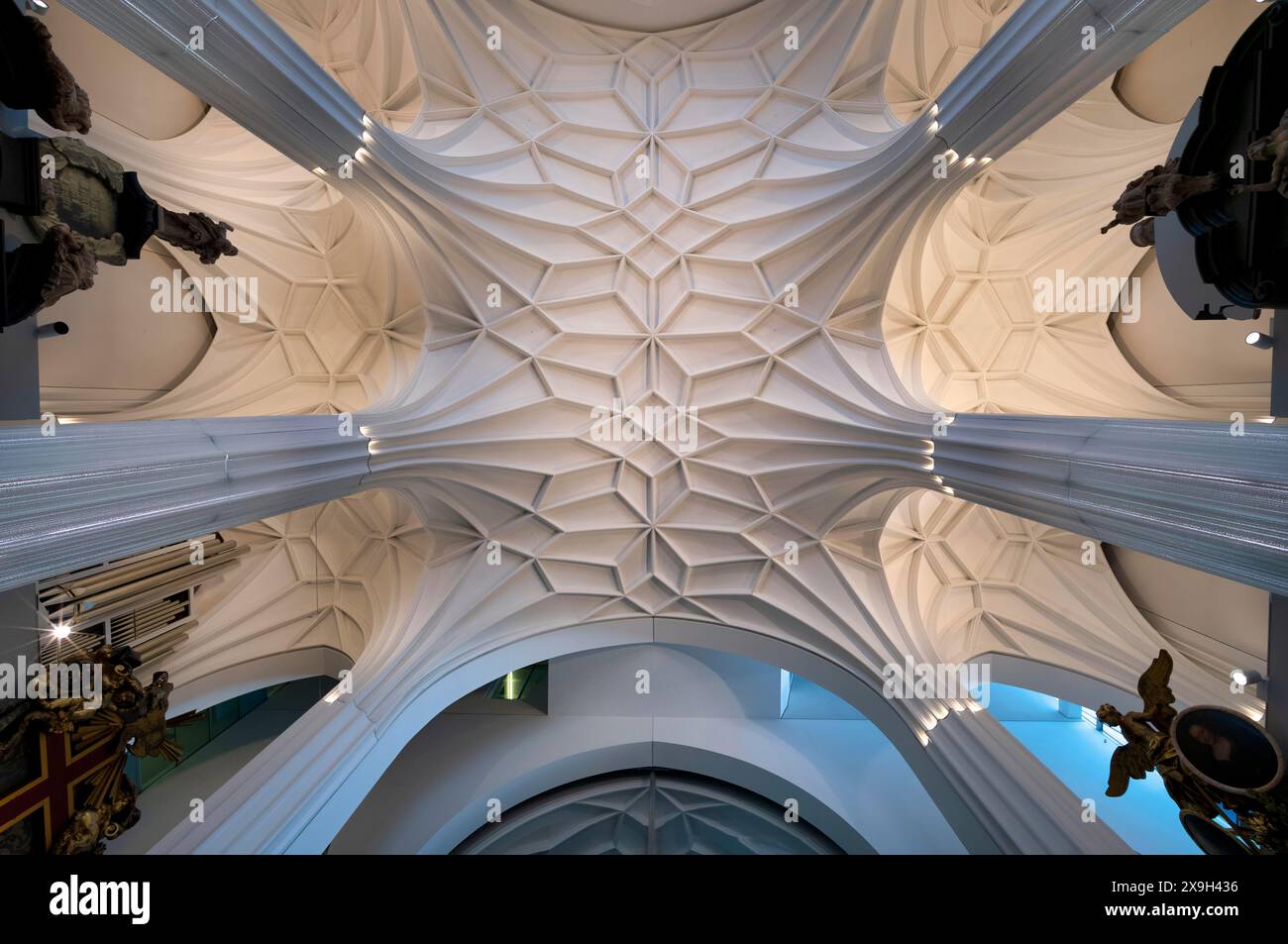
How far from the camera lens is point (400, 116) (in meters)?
10.6

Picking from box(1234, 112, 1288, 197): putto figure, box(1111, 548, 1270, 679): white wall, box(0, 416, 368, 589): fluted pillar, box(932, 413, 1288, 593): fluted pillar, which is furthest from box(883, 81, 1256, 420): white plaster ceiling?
box(0, 416, 368, 589): fluted pillar

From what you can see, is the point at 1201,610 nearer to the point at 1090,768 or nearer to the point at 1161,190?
the point at 1090,768

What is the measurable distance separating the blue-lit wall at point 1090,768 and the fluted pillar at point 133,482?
13298 mm

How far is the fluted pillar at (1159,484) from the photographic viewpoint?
3619mm

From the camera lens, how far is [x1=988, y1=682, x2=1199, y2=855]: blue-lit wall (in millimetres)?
10750

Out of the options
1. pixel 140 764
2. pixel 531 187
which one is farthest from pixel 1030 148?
pixel 140 764

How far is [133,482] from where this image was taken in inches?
175

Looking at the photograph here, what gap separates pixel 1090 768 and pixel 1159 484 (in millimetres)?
12318

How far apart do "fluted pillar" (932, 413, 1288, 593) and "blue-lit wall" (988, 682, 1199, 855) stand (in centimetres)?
811

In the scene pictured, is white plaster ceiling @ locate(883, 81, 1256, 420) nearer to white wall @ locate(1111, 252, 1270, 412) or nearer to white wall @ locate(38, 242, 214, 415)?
white wall @ locate(1111, 252, 1270, 412)

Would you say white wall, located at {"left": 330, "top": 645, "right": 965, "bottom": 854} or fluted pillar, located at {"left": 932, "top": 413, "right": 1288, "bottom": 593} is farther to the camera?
white wall, located at {"left": 330, "top": 645, "right": 965, "bottom": 854}

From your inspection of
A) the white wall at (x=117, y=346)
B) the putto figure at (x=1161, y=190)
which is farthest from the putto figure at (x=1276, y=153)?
A: the white wall at (x=117, y=346)
